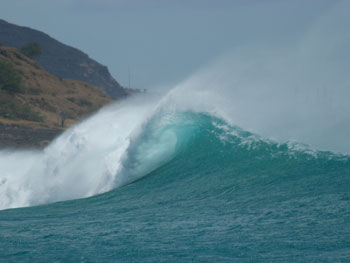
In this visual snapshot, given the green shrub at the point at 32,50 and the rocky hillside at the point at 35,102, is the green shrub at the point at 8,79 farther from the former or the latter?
the green shrub at the point at 32,50

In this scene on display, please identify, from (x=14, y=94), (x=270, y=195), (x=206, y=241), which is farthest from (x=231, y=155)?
(x=14, y=94)

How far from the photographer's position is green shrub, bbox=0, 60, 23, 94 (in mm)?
66562

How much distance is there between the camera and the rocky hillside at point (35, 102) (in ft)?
156

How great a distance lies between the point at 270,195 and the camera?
32.0ft

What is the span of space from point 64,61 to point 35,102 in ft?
273

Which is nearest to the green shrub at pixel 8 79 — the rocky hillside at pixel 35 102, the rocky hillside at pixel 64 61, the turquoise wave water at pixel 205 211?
the rocky hillside at pixel 35 102

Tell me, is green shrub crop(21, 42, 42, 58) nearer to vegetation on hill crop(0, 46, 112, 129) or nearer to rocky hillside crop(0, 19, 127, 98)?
vegetation on hill crop(0, 46, 112, 129)

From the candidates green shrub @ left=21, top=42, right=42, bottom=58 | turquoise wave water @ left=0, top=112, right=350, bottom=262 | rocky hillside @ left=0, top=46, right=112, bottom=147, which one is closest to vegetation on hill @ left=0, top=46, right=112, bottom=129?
rocky hillside @ left=0, top=46, right=112, bottom=147

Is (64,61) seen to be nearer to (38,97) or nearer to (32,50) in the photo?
(32,50)

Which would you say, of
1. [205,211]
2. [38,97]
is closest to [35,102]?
[38,97]

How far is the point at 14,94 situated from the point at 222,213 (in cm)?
6286

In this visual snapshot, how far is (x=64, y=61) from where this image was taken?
489 feet

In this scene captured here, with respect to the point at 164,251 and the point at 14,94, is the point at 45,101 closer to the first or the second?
the point at 14,94

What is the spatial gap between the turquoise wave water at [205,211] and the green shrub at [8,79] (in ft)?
181
